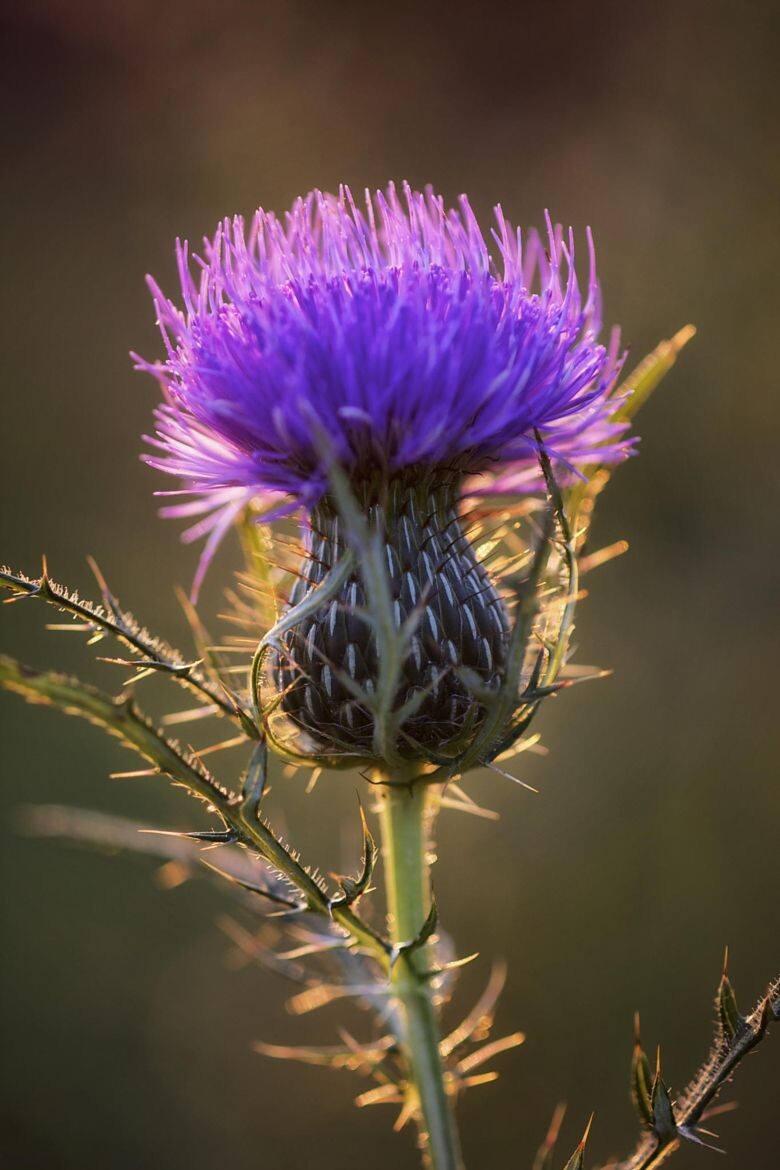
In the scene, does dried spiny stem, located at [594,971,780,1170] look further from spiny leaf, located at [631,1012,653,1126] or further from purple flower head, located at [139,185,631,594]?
purple flower head, located at [139,185,631,594]

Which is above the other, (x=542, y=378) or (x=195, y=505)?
(x=195, y=505)

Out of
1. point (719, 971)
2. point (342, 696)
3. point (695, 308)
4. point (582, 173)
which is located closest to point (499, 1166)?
point (719, 971)

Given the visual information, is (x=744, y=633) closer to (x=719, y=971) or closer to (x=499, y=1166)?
(x=719, y=971)

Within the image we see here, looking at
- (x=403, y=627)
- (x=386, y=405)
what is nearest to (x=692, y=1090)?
(x=403, y=627)

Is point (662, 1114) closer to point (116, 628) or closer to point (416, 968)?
point (416, 968)

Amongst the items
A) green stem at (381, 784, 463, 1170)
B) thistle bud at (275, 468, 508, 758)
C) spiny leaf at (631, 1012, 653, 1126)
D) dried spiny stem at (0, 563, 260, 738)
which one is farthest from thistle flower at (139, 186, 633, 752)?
spiny leaf at (631, 1012, 653, 1126)

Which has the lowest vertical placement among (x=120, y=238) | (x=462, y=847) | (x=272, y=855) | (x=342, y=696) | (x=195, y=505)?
(x=462, y=847)
